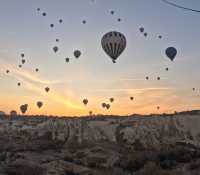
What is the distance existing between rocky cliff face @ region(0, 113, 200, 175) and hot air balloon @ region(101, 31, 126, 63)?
8842 millimetres

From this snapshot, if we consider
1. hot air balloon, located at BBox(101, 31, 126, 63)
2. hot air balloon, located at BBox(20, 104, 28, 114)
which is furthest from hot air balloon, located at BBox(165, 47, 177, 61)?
hot air balloon, located at BBox(20, 104, 28, 114)

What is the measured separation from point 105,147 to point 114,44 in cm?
2148

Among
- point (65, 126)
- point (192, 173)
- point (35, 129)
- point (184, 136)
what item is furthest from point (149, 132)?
point (192, 173)

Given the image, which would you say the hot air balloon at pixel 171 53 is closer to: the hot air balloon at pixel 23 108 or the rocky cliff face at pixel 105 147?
the rocky cliff face at pixel 105 147

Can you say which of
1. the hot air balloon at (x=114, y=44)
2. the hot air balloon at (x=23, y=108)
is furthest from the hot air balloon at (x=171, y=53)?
the hot air balloon at (x=23, y=108)

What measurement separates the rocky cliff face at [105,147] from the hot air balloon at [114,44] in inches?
348

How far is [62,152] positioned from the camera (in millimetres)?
35469

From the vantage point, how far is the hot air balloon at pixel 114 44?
55031 millimetres

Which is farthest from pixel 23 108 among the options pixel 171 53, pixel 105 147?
pixel 105 147

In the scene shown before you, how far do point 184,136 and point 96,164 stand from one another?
1933 cm

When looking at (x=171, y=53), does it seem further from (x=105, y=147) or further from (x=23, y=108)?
(x=23, y=108)

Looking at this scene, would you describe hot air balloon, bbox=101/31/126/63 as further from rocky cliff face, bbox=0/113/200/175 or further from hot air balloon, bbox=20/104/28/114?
hot air balloon, bbox=20/104/28/114

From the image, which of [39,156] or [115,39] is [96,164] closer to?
[39,156]

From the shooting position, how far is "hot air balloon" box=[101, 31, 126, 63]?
55031 millimetres
